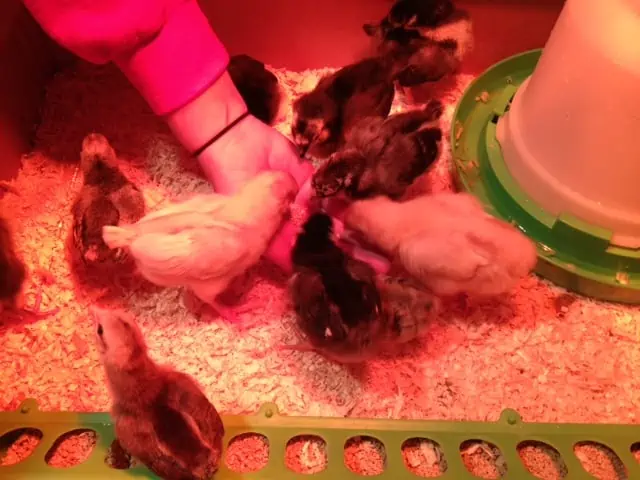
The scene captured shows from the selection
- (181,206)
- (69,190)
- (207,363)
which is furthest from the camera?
(69,190)

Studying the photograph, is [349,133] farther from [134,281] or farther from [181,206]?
[134,281]

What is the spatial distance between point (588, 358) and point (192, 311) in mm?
938

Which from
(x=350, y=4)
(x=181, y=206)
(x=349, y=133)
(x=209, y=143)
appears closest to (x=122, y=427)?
(x=181, y=206)

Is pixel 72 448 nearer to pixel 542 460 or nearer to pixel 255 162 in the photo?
pixel 255 162

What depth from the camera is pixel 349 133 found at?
1.65m

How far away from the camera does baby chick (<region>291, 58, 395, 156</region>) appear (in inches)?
66.7

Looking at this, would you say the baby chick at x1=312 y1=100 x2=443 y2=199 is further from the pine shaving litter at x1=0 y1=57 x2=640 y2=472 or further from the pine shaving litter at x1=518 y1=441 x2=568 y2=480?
the pine shaving litter at x1=518 y1=441 x2=568 y2=480

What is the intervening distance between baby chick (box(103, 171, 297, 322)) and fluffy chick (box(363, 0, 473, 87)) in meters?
0.62

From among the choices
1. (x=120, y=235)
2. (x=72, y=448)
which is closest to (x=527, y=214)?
(x=120, y=235)

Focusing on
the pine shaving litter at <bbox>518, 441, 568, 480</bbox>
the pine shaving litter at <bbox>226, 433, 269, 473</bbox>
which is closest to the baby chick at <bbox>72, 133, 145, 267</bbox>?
the pine shaving litter at <bbox>226, 433, 269, 473</bbox>

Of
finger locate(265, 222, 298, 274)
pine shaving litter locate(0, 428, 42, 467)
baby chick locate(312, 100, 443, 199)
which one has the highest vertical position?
baby chick locate(312, 100, 443, 199)

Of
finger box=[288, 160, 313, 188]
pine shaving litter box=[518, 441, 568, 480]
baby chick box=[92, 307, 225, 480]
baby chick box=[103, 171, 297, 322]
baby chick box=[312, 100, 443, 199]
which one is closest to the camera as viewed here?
baby chick box=[92, 307, 225, 480]

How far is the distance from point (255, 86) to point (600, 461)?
1.23 meters

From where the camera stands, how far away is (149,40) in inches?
58.6
